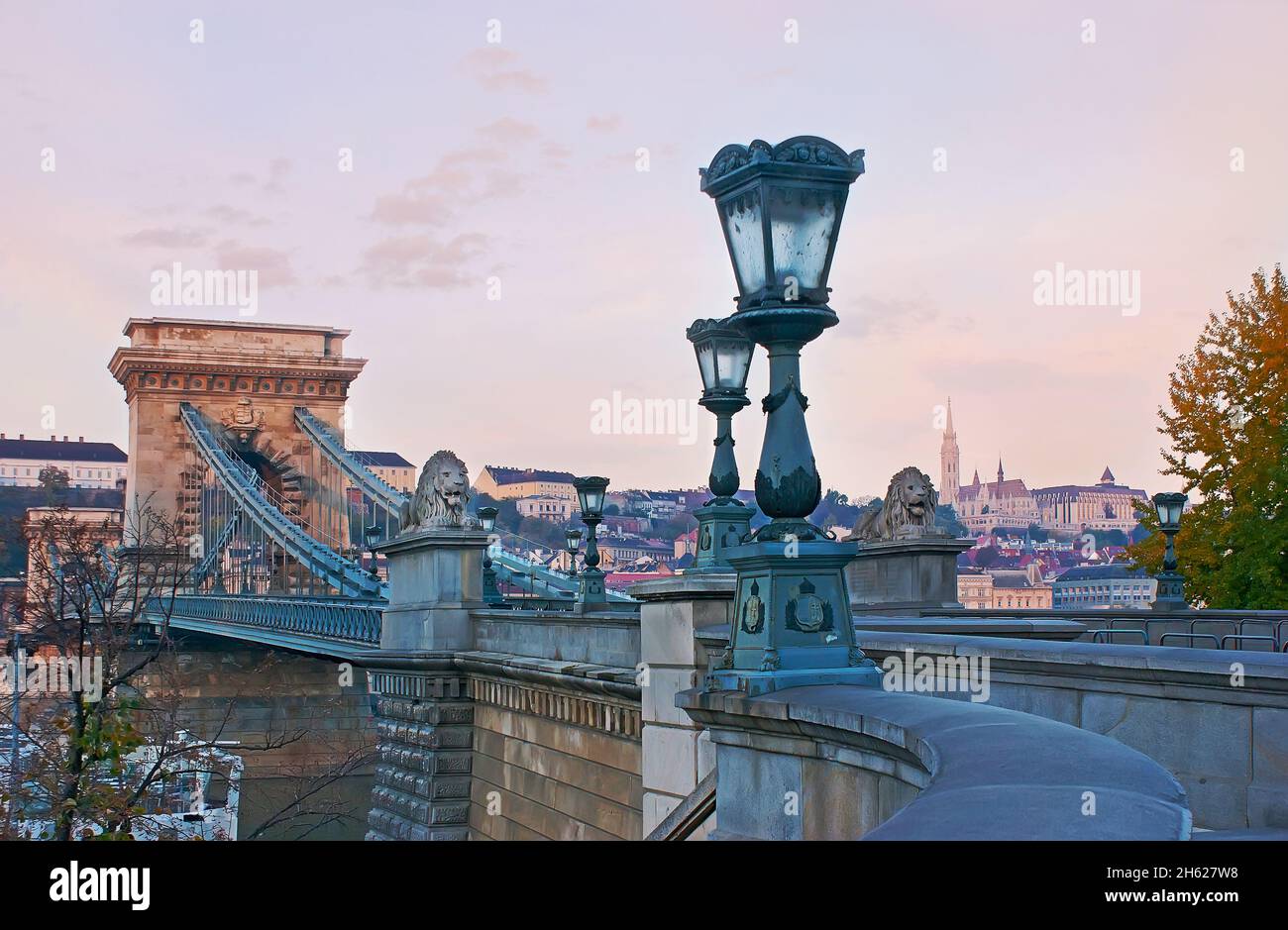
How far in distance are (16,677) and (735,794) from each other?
44.9ft

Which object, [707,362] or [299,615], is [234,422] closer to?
[299,615]

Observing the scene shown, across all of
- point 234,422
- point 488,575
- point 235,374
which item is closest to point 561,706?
point 488,575

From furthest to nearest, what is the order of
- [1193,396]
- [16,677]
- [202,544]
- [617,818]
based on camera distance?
[202,544], [1193,396], [16,677], [617,818]

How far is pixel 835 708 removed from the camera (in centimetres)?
564

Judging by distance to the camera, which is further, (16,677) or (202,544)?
(202,544)

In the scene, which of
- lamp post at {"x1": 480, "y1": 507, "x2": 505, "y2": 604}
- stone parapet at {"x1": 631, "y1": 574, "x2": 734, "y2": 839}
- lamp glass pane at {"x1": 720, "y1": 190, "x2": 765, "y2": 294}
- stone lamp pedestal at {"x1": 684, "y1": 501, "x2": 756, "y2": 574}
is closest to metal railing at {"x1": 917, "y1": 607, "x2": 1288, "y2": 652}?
stone lamp pedestal at {"x1": 684, "y1": 501, "x2": 756, "y2": 574}

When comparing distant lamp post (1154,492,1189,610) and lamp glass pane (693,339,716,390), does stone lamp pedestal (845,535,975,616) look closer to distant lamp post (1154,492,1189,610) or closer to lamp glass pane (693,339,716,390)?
distant lamp post (1154,492,1189,610)

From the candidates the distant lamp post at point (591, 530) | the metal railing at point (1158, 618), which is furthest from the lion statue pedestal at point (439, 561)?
the metal railing at point (1158, 618)

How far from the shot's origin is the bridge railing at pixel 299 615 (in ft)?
93.6

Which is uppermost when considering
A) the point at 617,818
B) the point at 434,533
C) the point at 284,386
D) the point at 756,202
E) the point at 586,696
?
the point at 284,386

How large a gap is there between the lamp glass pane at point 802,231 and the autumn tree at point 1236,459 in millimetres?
22521
